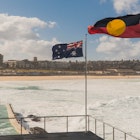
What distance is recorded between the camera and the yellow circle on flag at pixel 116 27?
51.4ft

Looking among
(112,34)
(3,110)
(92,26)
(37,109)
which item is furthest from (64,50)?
(37,109)

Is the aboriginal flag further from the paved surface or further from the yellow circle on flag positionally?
the paved surface

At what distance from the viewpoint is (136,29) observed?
1556 centimetres

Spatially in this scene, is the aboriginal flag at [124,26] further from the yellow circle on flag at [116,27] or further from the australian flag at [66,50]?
the australian flag at [66,50]

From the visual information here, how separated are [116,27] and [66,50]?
5.22 metres

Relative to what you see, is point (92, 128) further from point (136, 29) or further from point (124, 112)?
point (136, 29)

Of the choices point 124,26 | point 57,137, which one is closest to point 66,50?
point 57,137

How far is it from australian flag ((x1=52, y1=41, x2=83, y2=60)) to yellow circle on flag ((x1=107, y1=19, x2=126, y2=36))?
14.9 ft

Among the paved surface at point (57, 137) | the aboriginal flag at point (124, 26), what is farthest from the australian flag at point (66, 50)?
the aboriginal flag at point (124, 26)

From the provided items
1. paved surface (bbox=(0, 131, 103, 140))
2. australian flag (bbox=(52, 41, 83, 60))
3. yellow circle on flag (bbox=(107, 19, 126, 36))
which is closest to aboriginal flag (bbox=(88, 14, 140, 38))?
yellow circle on flag (bbox=(107, 19, 126, 36))

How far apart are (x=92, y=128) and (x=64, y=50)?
1382 centimetres

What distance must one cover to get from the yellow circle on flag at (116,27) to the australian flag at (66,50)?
4538 mm

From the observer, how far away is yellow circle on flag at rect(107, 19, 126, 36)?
15.7m

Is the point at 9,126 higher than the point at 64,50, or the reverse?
the point at 64,50
